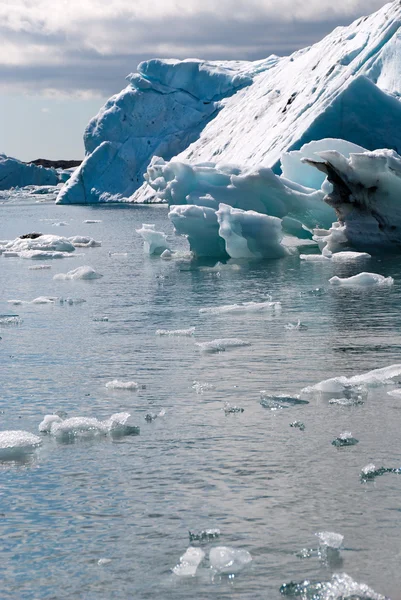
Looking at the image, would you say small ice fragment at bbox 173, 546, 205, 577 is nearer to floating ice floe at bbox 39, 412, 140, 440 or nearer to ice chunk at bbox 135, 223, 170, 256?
floating ice floe at bbox 39, 412, 140, 440

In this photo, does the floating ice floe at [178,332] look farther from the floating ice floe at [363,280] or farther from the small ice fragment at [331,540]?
the small ice fragment at [331,540]

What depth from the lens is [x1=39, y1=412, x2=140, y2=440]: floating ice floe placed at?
4.95 m

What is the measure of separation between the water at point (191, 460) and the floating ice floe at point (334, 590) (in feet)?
0.19

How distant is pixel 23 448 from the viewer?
15.5ft

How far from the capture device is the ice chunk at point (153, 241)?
16.9 m

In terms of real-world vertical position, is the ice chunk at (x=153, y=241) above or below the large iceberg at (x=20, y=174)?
below

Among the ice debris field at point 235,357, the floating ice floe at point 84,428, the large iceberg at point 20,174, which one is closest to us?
the ice debris field at point 235,357

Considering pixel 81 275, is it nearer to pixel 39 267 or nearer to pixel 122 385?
pixel 39 267

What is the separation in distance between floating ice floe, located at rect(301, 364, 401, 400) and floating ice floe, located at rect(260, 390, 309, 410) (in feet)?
A: 0.66

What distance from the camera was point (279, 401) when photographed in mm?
5469

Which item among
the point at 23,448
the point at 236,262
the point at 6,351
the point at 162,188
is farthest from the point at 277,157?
the point at 23,448

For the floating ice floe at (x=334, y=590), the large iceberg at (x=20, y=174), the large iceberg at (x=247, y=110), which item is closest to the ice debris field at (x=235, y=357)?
the floating ice floe at (x=334, y=590)

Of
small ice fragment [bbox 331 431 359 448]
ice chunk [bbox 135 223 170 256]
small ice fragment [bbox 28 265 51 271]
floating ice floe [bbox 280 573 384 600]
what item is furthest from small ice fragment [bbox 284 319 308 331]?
ice chunk [bbox 135 223 170 256]

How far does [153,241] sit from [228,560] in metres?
13.9
